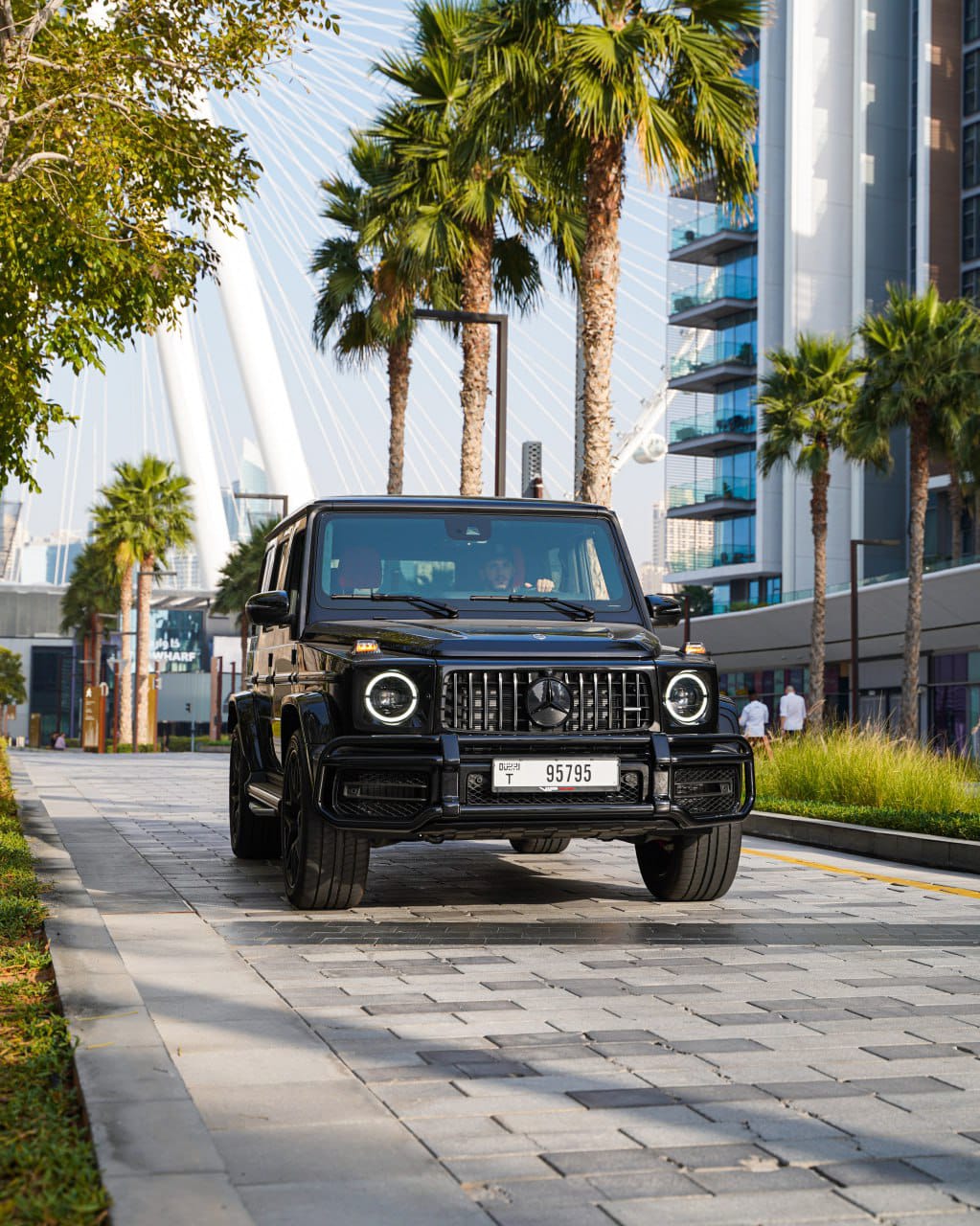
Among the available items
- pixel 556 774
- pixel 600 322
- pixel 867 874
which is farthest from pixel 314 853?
pixel 600 322

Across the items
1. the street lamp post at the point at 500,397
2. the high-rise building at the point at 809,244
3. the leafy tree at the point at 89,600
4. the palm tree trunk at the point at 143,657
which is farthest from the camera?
the leafy tree at the point at 89,600

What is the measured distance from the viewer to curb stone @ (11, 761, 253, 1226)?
3.48 meters

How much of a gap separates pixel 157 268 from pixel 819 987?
348 inches

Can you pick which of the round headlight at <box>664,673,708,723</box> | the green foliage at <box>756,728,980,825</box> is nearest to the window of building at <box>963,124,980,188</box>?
the green foliage at <box>756,728,980,825</box>

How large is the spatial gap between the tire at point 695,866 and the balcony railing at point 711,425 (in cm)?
6324

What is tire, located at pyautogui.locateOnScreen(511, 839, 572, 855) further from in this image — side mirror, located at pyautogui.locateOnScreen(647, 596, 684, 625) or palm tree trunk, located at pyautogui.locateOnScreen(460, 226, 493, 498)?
palm tree trunk, located at pyautogui.locateOnScreen(460, 226, 493, 498)

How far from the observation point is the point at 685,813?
7.95 meters

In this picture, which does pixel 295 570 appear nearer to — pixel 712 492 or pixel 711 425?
pixel 712 492

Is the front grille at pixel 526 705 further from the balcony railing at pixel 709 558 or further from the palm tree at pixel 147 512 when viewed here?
the balcony railing at pixel 709 558

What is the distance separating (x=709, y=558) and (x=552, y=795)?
6699cm

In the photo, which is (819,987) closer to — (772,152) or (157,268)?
(157,268)

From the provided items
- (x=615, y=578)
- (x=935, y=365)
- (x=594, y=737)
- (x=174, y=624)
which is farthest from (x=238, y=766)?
(x=174, y=624)

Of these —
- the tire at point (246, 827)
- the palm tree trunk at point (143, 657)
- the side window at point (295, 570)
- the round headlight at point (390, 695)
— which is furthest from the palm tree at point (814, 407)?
the round headlight at point (390, 695)

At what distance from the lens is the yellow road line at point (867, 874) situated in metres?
10.1
